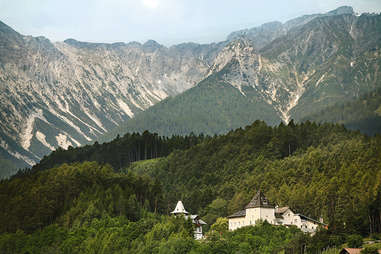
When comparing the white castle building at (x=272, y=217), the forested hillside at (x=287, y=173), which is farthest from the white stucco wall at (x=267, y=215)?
the forested hillside at (x=287, y=173)

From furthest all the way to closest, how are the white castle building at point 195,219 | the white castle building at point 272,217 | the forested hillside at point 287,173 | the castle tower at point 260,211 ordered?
1. the white castle building at point 195,219
2. the forested hillside at point 287,173
3. the castle tower at point 260,211
4. the white castle building at point 272,217

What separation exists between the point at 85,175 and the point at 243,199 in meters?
39.1

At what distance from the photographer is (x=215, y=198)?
500 ft

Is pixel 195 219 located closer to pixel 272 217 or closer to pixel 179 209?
pixel 179 209

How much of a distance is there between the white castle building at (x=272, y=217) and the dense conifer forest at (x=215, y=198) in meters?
4.00

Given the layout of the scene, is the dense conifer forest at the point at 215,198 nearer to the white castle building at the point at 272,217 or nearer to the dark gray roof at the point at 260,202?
the white castle building at the point at 272,217

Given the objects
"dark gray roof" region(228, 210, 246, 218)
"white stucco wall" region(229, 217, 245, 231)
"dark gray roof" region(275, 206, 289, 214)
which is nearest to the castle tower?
"white stucco wall" region(229, 217, 245, 231)

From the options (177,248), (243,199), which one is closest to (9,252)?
(177,248)

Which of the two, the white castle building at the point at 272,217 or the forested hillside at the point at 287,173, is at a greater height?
the forested hillside at the point at 287,173

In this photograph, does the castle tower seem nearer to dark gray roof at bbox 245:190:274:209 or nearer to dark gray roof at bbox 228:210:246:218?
dark gray roof at bbox 245:190:274:209

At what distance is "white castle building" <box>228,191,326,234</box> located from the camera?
389 ft

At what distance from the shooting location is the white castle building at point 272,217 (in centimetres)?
11869

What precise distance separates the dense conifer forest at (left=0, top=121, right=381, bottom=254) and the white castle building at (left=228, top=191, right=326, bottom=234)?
4002 mm

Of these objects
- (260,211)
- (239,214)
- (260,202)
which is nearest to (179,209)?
(239,214)
